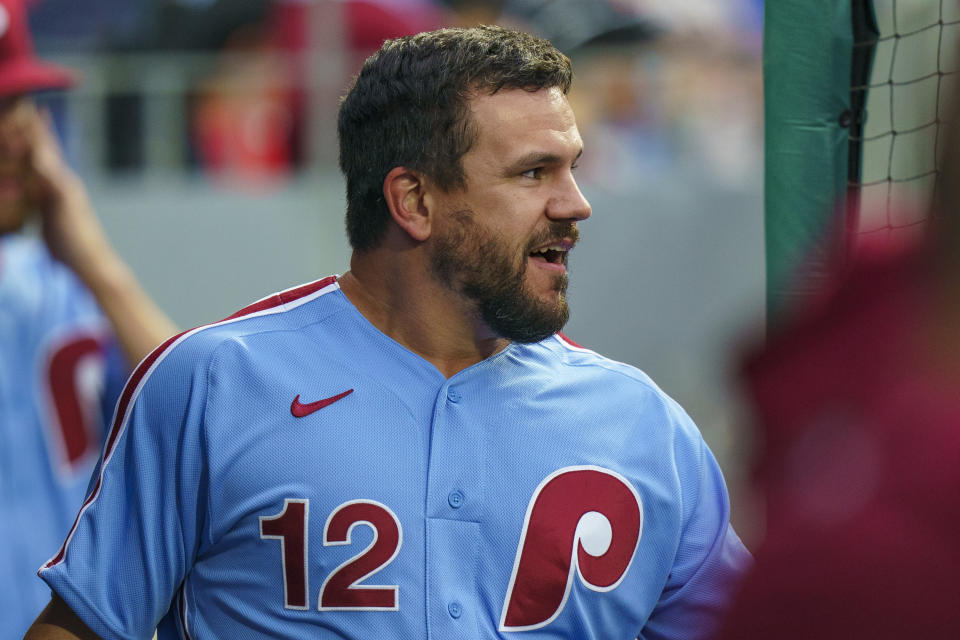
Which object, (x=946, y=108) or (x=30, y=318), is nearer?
(x=946, y=108)

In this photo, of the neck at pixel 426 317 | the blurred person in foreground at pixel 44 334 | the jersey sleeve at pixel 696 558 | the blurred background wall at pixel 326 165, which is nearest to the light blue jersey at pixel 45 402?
the blurred person in foreground at pixel 44 334

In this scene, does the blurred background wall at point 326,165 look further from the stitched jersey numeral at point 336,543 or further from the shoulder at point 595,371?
the stitched jersey numeral at point 336,543

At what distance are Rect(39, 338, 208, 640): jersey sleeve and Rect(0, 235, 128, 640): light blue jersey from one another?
1535mm

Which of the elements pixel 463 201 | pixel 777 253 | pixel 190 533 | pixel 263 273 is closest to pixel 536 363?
pixel 463 201

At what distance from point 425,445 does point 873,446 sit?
1536 millimetres

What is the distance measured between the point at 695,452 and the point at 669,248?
580cm

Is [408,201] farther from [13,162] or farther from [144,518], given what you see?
[13,162]

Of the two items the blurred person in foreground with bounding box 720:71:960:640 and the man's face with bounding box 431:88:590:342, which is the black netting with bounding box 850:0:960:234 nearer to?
the man's face with bounding box 431:88:590:342

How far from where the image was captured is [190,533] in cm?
238

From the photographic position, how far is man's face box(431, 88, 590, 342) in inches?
100

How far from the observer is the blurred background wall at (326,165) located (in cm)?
789

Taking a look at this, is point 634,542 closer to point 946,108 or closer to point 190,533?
point 190,533

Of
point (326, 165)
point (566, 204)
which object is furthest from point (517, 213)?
Answer: point (326, 165)

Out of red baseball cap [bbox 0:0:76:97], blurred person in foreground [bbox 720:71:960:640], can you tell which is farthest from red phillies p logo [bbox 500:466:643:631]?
red baseball cap [bbox 0:0:76:97]
